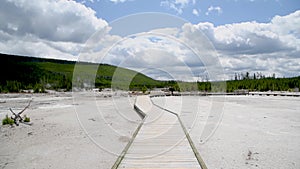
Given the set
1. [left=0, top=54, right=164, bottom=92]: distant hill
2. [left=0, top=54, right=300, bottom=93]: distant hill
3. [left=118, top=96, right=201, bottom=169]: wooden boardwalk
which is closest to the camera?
[left=118, top=96, right=201, bottom=169]: wooden boardwalk

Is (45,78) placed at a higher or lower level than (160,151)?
higher

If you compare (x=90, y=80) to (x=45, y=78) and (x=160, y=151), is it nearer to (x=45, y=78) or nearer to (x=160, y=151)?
(x=45, y=78)

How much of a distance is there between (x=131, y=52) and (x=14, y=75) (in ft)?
373

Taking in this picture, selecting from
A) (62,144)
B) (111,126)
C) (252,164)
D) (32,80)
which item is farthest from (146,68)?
(32,80)

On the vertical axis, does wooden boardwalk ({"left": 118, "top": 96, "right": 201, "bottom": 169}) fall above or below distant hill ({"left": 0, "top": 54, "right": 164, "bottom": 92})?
below

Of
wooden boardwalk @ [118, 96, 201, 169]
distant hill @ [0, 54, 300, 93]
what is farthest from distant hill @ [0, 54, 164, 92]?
wooden boardwalk @ [118, 96, 201, 169]

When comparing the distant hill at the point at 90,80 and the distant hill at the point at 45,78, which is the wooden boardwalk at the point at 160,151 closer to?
the distant hill at the point at 90,80

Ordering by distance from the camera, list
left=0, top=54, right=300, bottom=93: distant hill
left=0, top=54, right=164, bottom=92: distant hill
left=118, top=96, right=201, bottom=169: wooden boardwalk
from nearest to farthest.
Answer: left=118, top=96, right=201, bottom=169: wooden boardwalk < left=0, top=54, right=300, bottom=93: distant hill < left=0, top=54, right=164, bottom=92: distant hill

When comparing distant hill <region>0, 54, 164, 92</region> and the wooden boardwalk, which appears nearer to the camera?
the wooden boardwalk

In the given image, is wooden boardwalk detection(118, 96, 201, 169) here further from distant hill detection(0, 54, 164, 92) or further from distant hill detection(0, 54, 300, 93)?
distant hill detection(0, 54, 164, 92)

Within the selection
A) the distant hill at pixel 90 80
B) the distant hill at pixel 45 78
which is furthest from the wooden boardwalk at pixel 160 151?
the distant hill at pixel 45 78

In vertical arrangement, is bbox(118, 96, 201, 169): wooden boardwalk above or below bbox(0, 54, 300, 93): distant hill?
below

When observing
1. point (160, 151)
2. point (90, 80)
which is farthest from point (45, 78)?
point (160, 151)

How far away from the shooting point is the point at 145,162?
18.2 ft
